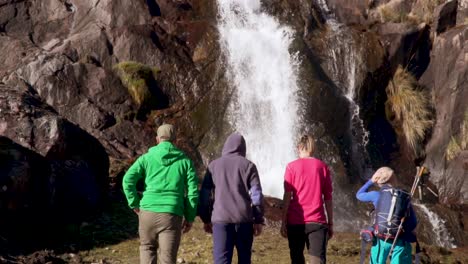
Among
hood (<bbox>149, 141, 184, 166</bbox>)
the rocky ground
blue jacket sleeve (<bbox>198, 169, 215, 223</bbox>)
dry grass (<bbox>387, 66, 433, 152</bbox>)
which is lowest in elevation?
the rocky ground

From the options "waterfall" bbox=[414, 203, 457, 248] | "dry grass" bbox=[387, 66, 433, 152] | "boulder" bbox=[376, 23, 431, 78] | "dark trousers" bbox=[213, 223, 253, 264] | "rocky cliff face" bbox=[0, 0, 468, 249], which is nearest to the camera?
"dark trousers" bbox=[213, 223, 253, 264]

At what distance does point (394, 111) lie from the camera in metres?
19.5

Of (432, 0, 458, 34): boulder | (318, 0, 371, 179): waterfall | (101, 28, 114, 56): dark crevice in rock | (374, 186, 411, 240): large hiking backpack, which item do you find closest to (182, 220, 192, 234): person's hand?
(374, 186, 411, 240): large hiking backpack

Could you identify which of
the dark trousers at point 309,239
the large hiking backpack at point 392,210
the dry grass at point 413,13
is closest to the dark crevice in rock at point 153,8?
the dry grass at point 413,13

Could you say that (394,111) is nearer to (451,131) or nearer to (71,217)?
(451,131)

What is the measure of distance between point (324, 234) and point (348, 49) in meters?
13.8

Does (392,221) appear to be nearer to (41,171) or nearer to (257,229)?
(257,229)

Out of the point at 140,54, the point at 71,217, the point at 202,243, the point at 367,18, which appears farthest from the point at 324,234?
the point at 367,18

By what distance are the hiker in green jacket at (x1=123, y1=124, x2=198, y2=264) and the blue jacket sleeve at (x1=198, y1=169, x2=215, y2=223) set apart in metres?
0.16

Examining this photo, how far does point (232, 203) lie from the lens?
641 cm

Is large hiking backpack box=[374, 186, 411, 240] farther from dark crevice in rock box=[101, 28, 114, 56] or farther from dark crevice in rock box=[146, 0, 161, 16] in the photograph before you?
dark crevice in rock box=[146, 0, 161, 16]

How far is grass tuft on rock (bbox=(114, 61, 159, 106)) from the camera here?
17800 mm

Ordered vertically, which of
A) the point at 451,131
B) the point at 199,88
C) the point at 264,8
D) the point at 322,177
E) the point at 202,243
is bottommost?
the point at 202,243

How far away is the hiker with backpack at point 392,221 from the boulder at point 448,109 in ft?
37.3
